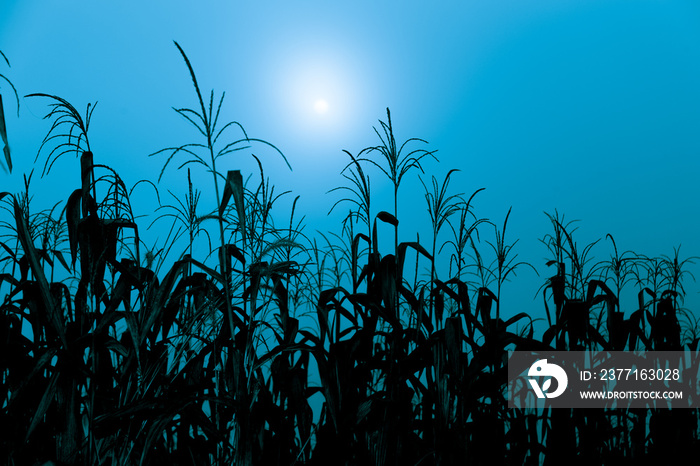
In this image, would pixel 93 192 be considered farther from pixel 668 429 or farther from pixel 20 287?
pixel 668 429

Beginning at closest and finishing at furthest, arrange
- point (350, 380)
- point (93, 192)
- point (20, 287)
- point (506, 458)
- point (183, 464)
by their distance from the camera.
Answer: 1. point (93, 192)
2. point (20, 287)
3. point (350, 380)
4. point (183, 464)
5. point (506, 458)

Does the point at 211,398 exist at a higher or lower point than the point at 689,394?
lower

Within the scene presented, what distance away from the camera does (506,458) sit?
2.44 m

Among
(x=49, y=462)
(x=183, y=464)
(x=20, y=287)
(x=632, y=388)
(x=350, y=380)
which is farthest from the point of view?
(x=632, y=388)

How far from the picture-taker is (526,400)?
2.56m

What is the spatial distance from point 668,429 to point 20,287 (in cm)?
311

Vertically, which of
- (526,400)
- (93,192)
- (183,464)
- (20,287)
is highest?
(93,192)

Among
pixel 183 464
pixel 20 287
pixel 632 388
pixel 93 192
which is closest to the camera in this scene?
pixel 93 192

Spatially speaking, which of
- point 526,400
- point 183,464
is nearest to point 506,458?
point 526,400

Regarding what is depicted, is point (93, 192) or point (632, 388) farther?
point (632, 388)

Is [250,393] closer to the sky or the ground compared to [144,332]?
closer to the ground

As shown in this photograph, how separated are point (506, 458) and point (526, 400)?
0.96ft

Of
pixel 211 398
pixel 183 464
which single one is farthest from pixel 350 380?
pixel 183 464

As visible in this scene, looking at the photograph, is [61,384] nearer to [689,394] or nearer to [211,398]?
[211,398]
